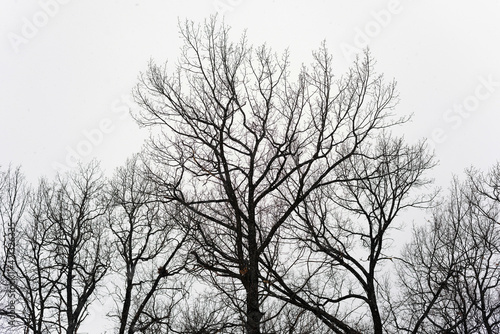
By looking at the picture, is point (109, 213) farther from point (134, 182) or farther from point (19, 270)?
point (19, 270)

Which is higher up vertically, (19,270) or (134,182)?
(134,182)

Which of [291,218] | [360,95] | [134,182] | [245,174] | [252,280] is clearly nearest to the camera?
[252,280]

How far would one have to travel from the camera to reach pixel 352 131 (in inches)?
415

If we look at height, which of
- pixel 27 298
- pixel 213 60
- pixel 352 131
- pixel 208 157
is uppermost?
pixel 213 60

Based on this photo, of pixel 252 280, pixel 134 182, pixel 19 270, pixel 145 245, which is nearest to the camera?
pixel 252 280

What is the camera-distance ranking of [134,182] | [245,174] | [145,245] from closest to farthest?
[245,174] < [145,245] < [134,182]

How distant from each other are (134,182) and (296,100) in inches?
397

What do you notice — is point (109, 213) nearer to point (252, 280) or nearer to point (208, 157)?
point (208, 157)

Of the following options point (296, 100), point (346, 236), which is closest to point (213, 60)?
point (296, 100)

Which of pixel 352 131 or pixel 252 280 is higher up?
pixel 352 131

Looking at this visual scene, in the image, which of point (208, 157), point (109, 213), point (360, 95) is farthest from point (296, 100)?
point (109, 213)

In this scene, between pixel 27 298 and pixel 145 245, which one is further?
pixel 145 245

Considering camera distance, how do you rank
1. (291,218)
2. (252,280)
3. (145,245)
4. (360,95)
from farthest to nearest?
(145,245) → (291,218) → (360,95) → (252,280)

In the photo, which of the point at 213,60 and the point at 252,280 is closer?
the point at 252,280
